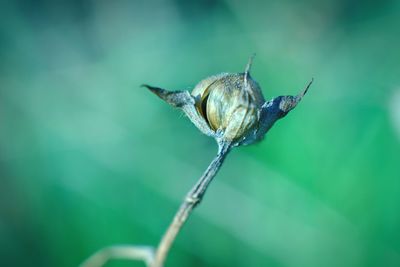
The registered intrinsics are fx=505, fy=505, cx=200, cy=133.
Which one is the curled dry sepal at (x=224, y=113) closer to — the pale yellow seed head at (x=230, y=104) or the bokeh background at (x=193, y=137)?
the pale yellow seed head at (x=230, y=104)

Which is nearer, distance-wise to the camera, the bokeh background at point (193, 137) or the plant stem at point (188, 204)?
the plant stem at point (188, 204)

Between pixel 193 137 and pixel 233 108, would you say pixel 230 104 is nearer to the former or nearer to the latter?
pixel 233 108

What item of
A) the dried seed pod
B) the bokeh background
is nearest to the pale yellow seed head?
the dried seed pod

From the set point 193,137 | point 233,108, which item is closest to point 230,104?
point 233,108

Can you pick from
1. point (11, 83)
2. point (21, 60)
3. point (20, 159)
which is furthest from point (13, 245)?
point (21, 60)

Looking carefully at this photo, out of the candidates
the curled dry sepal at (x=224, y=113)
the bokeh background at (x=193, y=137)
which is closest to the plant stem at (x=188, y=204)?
the curled dry sepal at (x=224, y=113)

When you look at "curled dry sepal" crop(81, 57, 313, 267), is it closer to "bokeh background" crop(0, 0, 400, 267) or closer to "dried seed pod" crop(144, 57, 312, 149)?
"dried seed pod" crop(144, 57, 312, 149)
